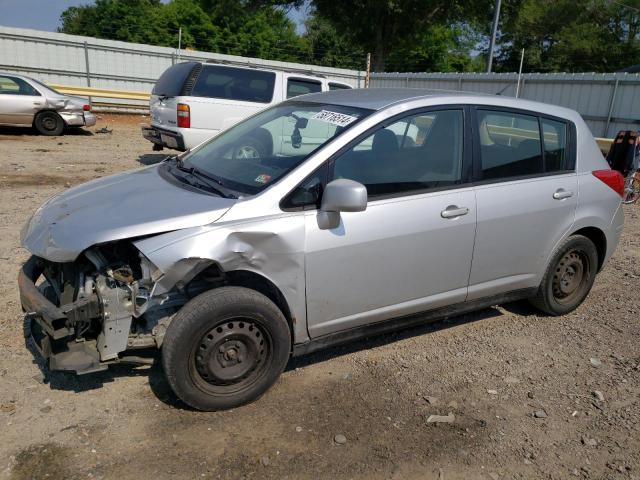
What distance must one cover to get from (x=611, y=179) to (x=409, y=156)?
212 cm

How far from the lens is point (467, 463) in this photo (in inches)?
119

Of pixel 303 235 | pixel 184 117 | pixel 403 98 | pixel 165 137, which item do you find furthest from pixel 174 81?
pixel 303 235

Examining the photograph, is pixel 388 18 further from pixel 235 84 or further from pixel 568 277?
pixel 568 277

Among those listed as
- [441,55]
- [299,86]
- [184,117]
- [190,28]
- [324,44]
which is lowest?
[184,117]

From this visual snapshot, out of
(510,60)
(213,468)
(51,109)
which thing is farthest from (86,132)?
(510,60)

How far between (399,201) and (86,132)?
1435 centimetres

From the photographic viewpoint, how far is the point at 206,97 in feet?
33.7

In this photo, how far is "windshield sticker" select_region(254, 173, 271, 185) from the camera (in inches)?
136

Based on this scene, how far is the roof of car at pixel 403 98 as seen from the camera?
154 inches

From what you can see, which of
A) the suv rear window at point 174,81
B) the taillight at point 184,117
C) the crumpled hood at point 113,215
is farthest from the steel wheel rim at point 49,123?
the crumpled hood at point 113,215

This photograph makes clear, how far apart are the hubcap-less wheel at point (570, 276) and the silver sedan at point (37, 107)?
43.9 ft

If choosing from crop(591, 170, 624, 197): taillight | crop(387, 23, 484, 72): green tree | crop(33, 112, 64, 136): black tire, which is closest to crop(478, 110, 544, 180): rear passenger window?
crop(591, 170, 624, 197): taillight

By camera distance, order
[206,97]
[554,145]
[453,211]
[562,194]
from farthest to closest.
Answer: [206,97], [554,145], [562,194], [453,211]

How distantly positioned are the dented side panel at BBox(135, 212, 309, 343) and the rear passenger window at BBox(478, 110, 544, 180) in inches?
63.3
